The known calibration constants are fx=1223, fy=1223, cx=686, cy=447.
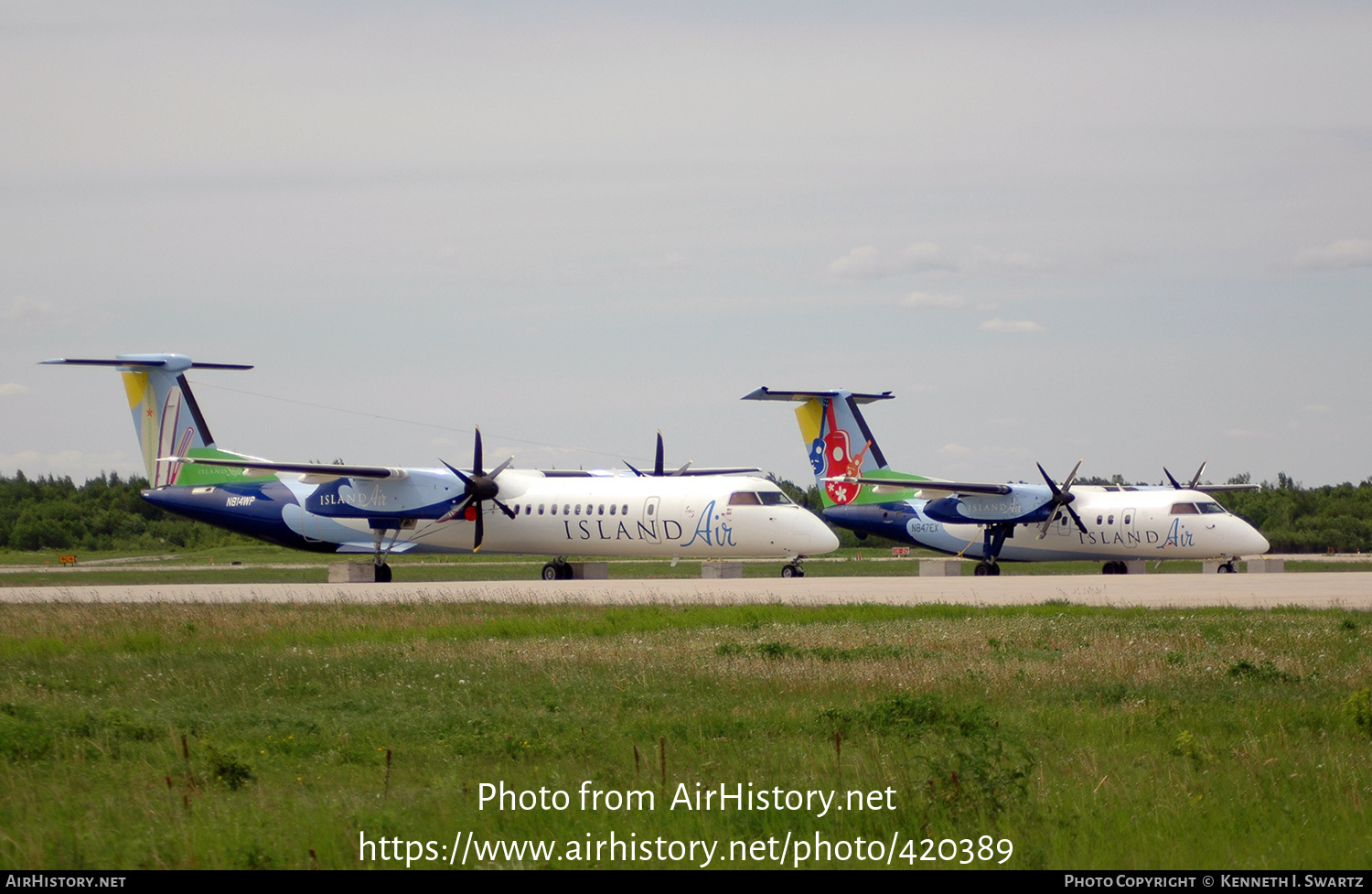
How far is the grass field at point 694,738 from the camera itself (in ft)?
25.0

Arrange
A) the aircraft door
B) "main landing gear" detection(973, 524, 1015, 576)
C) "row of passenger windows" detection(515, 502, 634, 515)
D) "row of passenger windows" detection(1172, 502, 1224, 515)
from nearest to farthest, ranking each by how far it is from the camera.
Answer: the aircraft door
"row of passenger windows" detection(515, 502, 634, 515)
"row of passenger windows" detection(1172, 502, 1224, 515)
"main landing gear" detection(973, 524, 1015, 576)

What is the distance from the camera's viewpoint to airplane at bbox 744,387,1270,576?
41844mm

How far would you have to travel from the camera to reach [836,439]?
162 ft

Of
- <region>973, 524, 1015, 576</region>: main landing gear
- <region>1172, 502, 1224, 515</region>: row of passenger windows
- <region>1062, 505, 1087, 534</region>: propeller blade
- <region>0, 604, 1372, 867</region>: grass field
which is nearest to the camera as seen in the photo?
<region>0, 604, 1372, 867</region>: grass field

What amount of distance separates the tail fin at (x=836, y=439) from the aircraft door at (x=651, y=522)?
40.2ft

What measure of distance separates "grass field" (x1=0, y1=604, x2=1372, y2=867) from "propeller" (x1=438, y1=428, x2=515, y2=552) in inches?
708

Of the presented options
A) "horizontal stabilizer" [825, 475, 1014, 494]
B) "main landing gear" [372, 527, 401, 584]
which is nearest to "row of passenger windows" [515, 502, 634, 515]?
"main landing gear" [372, 527, 401, 584]

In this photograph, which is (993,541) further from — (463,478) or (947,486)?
(463,478)

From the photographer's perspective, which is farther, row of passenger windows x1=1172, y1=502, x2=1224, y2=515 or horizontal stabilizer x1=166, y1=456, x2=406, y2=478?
row of passenger windows x1=1172, y1=502, x2=1224, y2=515

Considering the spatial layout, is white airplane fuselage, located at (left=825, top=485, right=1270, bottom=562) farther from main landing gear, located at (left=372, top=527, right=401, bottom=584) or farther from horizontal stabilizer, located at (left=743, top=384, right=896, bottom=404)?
main landing gear, located at (left=372, top=527, right=401, bottom=584)

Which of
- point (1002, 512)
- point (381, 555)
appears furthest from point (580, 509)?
point (1002, 512)
